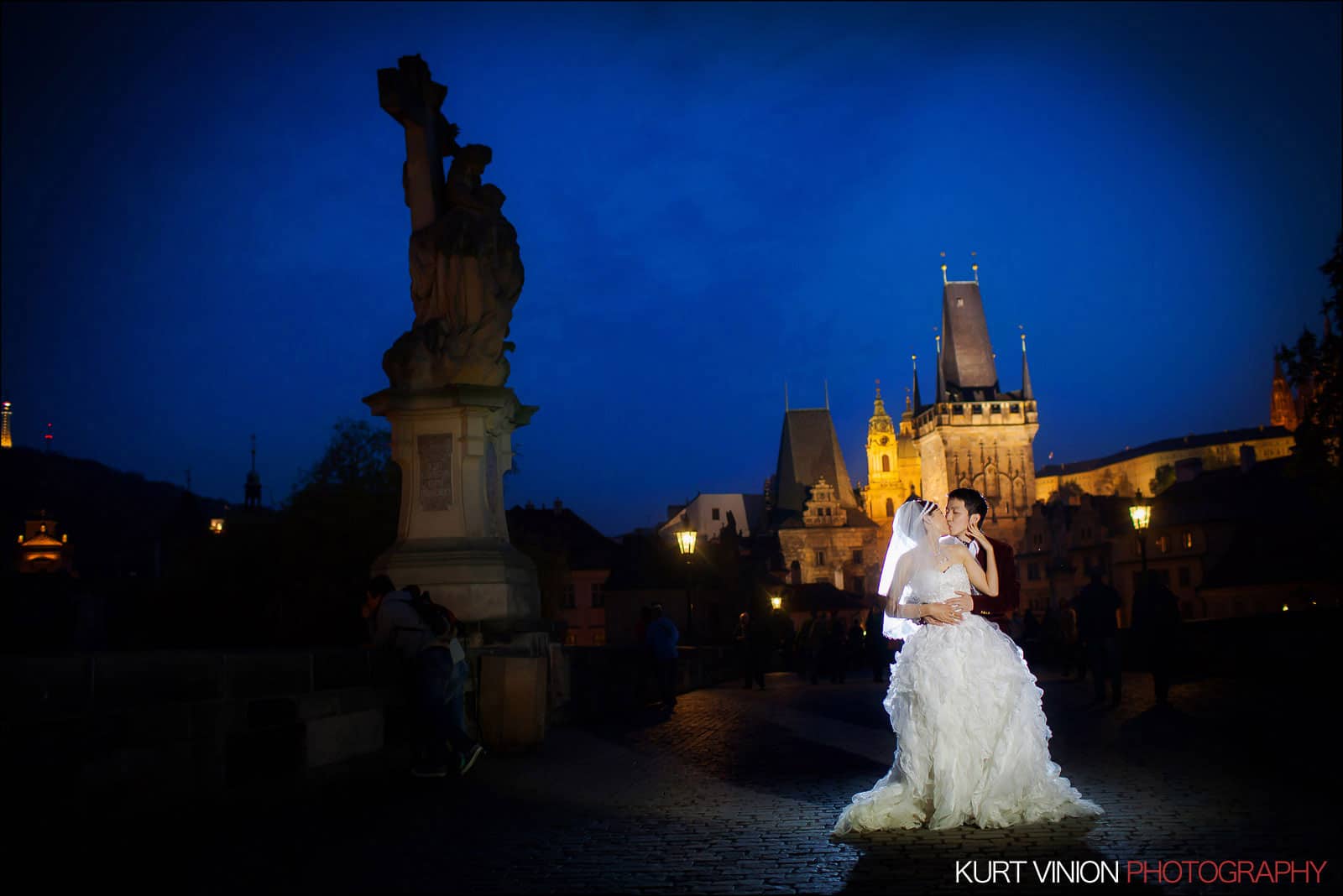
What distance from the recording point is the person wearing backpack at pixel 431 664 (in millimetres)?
9398

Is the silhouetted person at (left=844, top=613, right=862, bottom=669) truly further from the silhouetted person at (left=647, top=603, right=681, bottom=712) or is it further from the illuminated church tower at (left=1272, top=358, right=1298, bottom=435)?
the illuminated church tower at (left=1272, top=358, right=1298, bottom=435)

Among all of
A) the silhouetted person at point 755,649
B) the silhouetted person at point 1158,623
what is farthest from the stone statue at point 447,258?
the silhouetted person at point 755,649

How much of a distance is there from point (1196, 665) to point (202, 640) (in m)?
29.4

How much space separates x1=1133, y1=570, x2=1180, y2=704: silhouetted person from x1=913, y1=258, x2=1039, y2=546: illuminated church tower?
347 feet

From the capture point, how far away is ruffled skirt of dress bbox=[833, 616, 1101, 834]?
23.2 feet

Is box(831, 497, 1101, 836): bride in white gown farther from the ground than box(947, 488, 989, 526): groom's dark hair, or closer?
closer

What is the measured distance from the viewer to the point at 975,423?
132 metres

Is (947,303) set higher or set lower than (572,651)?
higher

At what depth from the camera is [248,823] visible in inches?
282

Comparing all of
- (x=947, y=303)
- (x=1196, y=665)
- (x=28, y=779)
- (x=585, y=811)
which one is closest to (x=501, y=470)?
(x=585, y=811)

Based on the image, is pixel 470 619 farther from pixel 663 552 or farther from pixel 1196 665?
pixel 663 552

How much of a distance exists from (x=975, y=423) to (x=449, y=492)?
125m

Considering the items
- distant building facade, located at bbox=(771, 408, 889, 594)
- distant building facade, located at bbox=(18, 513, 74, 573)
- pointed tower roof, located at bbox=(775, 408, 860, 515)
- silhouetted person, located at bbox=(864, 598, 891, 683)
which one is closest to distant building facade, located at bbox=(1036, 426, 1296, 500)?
pointed tower roof, located at bbox=(775, 408, 860, 515)

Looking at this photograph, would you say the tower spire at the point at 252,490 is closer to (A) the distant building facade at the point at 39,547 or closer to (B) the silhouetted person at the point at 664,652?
(A) the distant building facade at the point at 39,547
